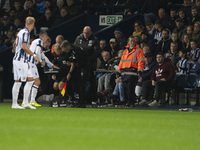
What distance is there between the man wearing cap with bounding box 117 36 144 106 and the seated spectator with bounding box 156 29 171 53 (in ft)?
8.59

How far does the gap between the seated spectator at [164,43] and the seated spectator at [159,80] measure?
84cm

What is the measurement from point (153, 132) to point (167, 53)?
419 inches

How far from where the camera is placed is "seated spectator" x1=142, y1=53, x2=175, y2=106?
17.4 metres

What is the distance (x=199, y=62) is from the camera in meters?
17.5

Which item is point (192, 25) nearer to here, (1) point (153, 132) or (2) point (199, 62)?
(2) point (199, 62)

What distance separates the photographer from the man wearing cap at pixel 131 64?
15891mm

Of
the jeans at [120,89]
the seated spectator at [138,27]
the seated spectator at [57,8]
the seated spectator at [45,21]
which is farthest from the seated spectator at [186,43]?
the seated spectator at [45,21]

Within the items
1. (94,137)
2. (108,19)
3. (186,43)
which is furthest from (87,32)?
(94,137)

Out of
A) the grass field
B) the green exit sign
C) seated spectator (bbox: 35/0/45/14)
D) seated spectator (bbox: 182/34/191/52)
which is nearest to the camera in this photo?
the grass field

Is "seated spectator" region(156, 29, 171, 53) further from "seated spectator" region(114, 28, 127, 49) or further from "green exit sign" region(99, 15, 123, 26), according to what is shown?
"green exit sign" region(99, 15, 123, 26)

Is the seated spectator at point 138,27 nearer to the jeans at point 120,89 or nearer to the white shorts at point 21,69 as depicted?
the jeans at point 120,89

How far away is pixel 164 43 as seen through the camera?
1853cm

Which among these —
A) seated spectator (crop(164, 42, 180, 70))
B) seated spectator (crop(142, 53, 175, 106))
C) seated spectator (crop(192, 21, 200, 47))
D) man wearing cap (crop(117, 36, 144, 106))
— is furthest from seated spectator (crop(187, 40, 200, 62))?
man wearing cap (crop(117, 36, 144, 106))

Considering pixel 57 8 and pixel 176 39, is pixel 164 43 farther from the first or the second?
pixel 57 8
